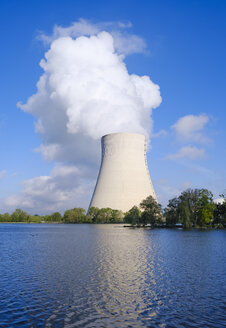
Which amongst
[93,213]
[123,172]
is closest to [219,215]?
[123,172]

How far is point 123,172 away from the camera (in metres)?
44.9

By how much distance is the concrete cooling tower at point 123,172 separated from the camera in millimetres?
45094

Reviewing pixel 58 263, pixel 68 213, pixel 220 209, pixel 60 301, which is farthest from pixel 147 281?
pixel 68 213

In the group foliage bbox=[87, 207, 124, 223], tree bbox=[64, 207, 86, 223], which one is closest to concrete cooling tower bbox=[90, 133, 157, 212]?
foliage bbox=[87, 207, 124, 223]

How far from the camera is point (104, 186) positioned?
47.1 meters

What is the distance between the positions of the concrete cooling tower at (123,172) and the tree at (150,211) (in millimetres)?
7004

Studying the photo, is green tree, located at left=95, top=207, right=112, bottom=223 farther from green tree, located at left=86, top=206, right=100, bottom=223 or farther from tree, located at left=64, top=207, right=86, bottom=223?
tree, located at left=64, top=207, right=86, bottom=223

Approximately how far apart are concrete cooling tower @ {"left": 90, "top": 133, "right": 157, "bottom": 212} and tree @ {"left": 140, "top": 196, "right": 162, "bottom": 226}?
276 inches

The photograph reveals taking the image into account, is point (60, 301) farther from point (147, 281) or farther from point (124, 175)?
point (124, 175)

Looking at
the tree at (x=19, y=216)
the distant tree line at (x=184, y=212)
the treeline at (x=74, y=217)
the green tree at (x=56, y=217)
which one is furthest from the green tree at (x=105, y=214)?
the tree at (x=19, y=216)

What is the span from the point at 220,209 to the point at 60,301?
3863 centimetres

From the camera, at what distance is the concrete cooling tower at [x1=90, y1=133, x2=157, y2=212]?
45094 millimetres

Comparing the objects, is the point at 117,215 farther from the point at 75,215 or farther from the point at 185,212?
the point at 75,215

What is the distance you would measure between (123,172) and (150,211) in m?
8.24
